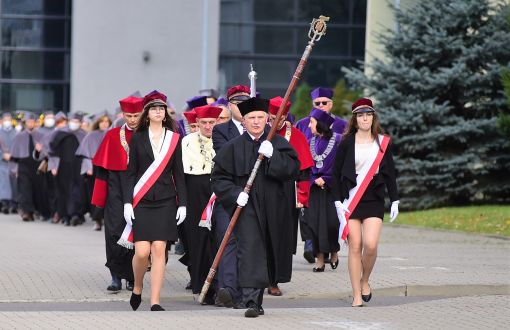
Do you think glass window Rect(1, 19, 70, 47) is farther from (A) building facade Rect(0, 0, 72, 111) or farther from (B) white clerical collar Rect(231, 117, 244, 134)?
(B) white clerical collar Rect(231, 117, 244, 134)

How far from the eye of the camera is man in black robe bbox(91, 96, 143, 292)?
1366 cm

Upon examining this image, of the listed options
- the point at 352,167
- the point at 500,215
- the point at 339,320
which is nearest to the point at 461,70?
the point at 500,215

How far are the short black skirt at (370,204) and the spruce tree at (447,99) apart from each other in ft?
44.4

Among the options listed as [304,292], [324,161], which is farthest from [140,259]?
[324,161]

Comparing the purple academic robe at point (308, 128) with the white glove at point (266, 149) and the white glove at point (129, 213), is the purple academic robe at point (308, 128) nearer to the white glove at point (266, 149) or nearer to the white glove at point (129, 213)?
the white glove at point (129, 213)

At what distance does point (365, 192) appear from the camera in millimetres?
12891

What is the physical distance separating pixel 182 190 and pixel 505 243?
9065 mm

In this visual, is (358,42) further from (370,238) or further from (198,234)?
(370,238)

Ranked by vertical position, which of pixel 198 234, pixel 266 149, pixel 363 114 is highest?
pixel 363 114

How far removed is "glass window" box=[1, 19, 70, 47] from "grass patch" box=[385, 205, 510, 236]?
2767 centimetres

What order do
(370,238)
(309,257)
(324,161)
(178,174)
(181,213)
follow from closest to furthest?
(181,213) < (178,174) < (370,238) < (324,161) < (309,257)

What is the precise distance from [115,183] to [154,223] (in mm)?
1751

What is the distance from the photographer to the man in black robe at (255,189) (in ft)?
37.7

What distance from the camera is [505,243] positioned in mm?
20359
